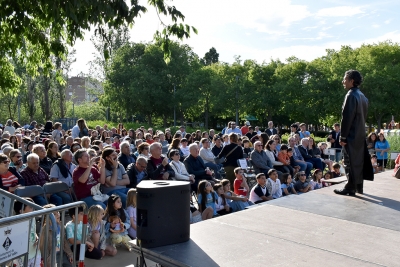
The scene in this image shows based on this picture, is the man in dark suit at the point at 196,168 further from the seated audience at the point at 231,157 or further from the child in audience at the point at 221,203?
the child in audience at the point at 221,203

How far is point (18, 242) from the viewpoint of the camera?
338 cm

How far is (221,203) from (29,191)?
3.44 m

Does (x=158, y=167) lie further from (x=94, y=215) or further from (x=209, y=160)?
(x=209, y=160)

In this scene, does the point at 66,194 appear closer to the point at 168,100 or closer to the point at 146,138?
the point at 146,138

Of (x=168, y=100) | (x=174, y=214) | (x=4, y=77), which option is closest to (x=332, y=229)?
(x=174, y=214)

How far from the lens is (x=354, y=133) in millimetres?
5734

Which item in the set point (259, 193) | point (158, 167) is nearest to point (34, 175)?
point (158, 167)

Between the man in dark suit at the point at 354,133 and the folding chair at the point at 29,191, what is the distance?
183 inches

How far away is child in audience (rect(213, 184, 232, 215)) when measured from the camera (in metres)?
8.06

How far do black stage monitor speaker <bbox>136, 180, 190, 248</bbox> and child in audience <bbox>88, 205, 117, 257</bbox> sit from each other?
2.78 metres

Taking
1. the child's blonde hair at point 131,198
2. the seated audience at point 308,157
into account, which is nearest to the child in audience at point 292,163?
the seated audience at point 308,157

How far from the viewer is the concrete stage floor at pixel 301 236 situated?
11.2 ft

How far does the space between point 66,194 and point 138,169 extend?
166 cm

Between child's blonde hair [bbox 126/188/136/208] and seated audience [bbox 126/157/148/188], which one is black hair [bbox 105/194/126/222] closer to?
child's blonde hair [bbox 126/188/136/208]
